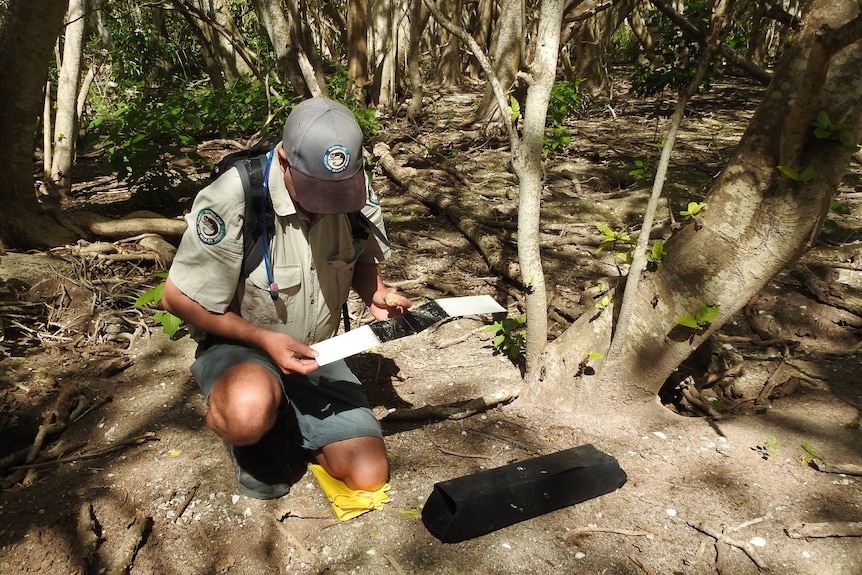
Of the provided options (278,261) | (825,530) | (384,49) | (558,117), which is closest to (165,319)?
(278,261)

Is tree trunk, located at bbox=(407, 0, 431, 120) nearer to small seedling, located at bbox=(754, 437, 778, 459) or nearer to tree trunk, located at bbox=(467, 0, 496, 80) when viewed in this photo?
tree trunk, located at bbox=(467, 0, 496, 80)

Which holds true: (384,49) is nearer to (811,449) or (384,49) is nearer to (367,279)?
(367,279)

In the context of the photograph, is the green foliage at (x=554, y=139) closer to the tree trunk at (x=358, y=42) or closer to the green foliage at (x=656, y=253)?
the green foliage at (x=656, y=253)

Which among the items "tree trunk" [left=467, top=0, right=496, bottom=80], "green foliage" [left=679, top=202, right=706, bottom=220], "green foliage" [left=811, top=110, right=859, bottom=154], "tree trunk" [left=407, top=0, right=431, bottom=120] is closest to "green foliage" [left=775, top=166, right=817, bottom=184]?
"green foliage" [left=811, top=110, right=859, bottom=154]

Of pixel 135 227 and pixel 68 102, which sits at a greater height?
pixel 68 102

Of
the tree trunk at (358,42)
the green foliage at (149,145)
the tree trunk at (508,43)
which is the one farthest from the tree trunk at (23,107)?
the tree trunk at (358,42)

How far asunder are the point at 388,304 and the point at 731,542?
1618 mm

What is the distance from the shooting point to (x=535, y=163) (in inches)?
105

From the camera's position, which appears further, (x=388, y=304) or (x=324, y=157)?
(x=388, y=304)

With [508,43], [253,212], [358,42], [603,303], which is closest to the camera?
[253,212]

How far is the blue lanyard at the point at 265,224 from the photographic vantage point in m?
2.26

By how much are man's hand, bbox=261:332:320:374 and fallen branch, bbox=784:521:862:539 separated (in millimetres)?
1827

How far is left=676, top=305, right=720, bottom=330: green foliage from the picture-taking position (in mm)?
2439

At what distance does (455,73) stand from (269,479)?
15393 millimetres
